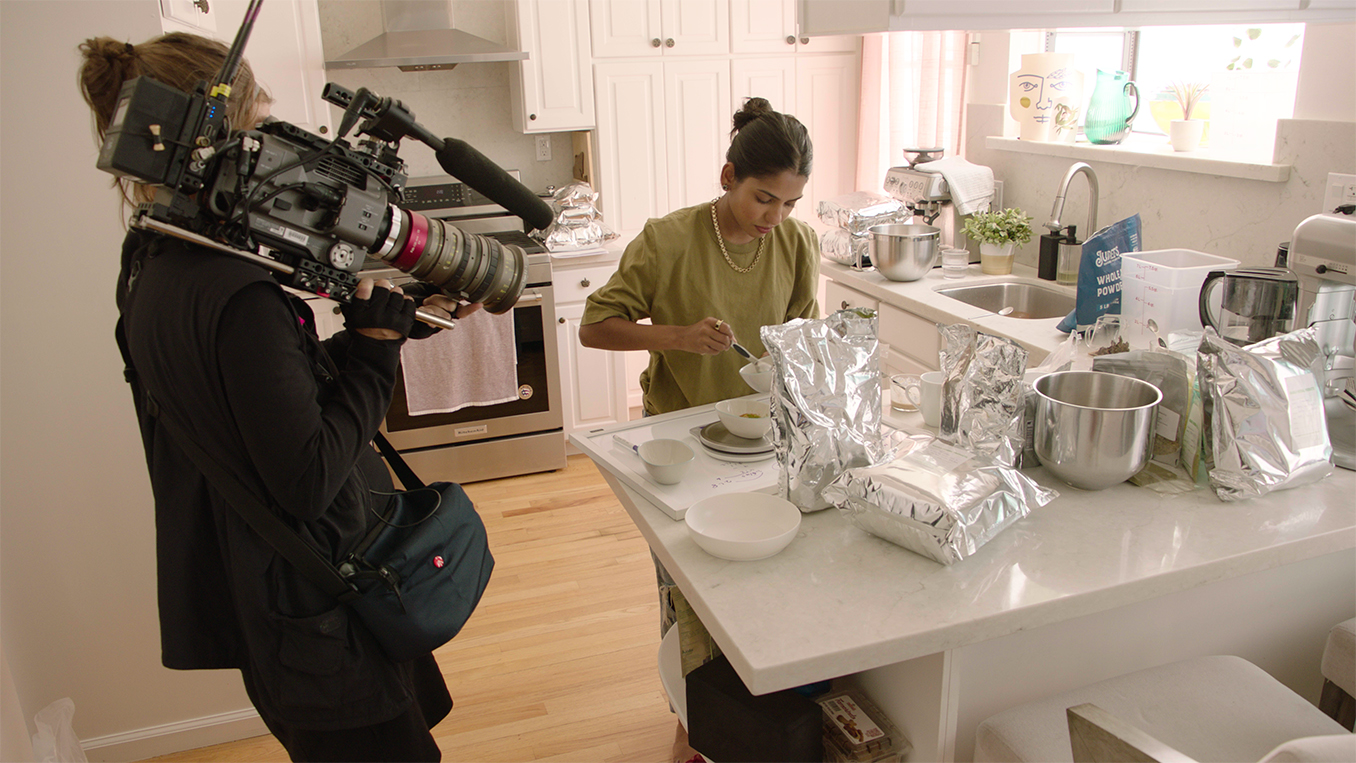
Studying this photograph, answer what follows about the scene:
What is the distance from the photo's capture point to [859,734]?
1.10 m

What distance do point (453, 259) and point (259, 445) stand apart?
0.36 m

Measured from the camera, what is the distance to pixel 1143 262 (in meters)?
1.97

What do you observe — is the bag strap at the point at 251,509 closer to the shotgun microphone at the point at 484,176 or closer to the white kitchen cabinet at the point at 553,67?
the shotgun microphone at the point at 484,176

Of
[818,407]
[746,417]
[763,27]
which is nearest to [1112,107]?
[763,27]

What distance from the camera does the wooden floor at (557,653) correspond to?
1980 millimetres

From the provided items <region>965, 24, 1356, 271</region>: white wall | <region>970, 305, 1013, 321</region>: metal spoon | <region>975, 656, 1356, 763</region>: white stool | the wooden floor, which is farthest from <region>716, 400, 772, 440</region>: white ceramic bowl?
<region>965, 24, 1356, 271</region>: white wall

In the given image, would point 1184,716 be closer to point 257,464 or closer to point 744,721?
point 744,721

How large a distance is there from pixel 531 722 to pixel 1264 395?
1.63 m

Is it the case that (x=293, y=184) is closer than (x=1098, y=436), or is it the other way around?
(x=293, y=184)

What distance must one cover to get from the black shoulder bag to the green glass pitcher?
227 cm

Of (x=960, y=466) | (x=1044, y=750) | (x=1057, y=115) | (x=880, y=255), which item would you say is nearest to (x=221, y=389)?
(x=960, y=466)

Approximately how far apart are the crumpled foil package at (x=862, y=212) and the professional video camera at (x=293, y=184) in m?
1.86

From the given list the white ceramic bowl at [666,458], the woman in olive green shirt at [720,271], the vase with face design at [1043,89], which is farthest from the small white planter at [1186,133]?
the white ceramic bowl at [666,458]

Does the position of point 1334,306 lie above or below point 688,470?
above
